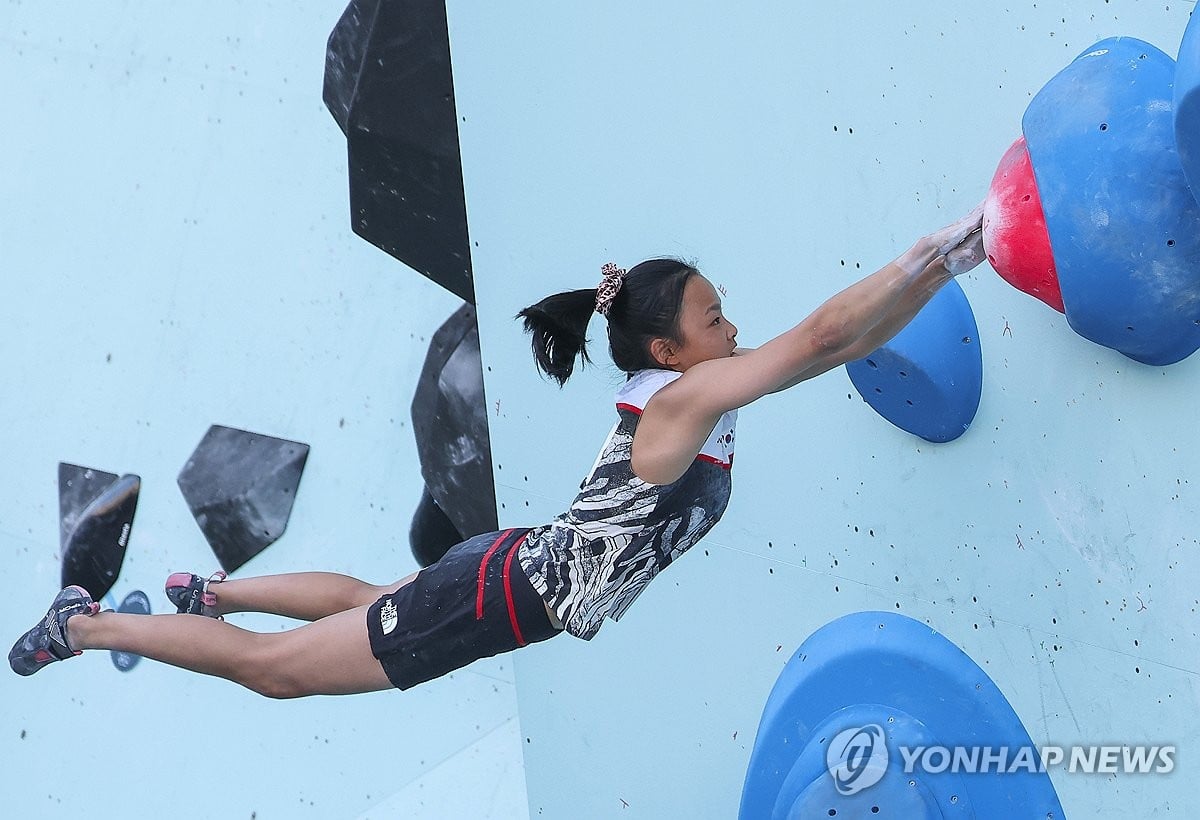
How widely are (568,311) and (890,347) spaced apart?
44 cm

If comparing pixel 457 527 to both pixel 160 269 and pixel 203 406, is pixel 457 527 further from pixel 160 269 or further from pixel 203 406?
pixel 160 269

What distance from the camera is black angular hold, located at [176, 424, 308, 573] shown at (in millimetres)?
2934

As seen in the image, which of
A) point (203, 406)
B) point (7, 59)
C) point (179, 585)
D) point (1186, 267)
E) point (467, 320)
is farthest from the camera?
point (7, 59)

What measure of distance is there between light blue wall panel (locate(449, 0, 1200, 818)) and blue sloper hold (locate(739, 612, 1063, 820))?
15 centimetres

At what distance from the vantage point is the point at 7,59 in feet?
10.5

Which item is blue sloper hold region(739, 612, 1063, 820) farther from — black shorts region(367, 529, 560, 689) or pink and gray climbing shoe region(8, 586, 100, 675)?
pink and gray climbing shoe region(8, 586, 100, 675)

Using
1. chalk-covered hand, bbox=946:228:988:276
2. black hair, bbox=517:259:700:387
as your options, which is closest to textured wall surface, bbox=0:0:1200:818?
chalk-covered hand, bbox=946:228:988:276

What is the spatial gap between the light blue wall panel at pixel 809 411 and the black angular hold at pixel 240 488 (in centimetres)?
59

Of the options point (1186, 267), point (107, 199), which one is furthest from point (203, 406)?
point (1186, 267)

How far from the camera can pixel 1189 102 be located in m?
1.31

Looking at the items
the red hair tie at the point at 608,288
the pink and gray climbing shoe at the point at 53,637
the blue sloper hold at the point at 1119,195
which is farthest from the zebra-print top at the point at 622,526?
the pink and gray climbing shoe at the point at 53,637

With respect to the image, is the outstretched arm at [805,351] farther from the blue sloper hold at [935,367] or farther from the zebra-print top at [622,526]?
the blue sloper hold at [935,367]

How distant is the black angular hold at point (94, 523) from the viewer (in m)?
3.17

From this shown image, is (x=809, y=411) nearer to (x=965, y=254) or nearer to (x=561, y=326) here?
(x=561, y=326)
